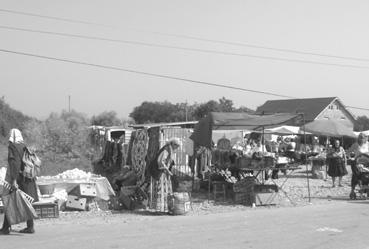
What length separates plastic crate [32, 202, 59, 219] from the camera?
35.7 ft

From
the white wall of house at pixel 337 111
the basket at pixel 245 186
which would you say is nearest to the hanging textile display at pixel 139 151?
the basket at pixel 245 186

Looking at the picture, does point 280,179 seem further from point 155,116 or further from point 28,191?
point 155,116

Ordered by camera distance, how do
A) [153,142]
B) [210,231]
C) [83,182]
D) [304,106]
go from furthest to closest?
1. [304,106]
2. [153,142]
3. [83,182]
4. [210,231]

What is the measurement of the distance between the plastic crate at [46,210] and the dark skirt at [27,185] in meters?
1.63

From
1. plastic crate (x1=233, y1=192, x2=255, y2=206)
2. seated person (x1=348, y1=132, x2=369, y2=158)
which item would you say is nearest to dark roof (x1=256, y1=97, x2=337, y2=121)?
seated person (x1=348, y1=132, x2=369, y2=158)

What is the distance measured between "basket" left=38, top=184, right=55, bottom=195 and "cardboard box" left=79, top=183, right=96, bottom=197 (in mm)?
907

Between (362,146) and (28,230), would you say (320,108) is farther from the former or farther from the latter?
(28,230)

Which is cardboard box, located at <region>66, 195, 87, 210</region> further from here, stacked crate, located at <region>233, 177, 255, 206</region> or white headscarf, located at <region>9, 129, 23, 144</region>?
stacked crate, located at <region>233, 177, 255, 206</region>

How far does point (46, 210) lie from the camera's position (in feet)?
36.0

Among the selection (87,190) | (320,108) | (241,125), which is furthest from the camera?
(320,108)

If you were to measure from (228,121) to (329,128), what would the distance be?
26.6 feet

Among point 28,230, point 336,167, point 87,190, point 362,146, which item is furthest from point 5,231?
point 336,167

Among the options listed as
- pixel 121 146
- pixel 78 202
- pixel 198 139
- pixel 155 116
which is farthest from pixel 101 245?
pixel 155 116

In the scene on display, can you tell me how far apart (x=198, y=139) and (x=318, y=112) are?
56.6 meters
